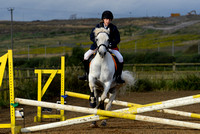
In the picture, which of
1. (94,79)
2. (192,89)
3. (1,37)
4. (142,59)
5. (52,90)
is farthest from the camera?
(1,37)

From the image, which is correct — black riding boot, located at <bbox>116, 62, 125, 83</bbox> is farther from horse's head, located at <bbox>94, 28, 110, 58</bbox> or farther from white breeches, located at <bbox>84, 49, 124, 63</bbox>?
horse's head, located at <bbox>94, 28, 110, 58</bbox>

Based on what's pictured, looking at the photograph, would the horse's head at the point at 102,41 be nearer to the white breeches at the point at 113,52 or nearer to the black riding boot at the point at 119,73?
the white breeches at the point at 113,52

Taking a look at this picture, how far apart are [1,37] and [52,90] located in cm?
3836

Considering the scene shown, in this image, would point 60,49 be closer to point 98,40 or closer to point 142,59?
point 142,59

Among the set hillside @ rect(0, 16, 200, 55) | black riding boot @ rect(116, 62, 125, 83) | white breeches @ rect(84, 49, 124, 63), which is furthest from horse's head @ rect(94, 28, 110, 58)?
hillside @ rect(0, 16, 200, 55)

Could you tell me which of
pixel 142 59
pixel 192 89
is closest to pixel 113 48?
pixel 192 89

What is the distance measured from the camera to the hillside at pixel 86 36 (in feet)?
116

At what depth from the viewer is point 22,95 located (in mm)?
11039

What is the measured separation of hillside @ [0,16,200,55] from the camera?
35459mm

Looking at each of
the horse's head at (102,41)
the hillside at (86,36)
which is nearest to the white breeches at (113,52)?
the horse's head at (102,41)

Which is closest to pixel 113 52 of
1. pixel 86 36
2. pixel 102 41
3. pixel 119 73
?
pixel 119 73

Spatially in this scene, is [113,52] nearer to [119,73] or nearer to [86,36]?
[119,73]

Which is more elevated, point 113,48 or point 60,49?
point 113,48

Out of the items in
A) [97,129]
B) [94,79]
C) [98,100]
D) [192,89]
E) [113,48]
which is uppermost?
[113,48]
